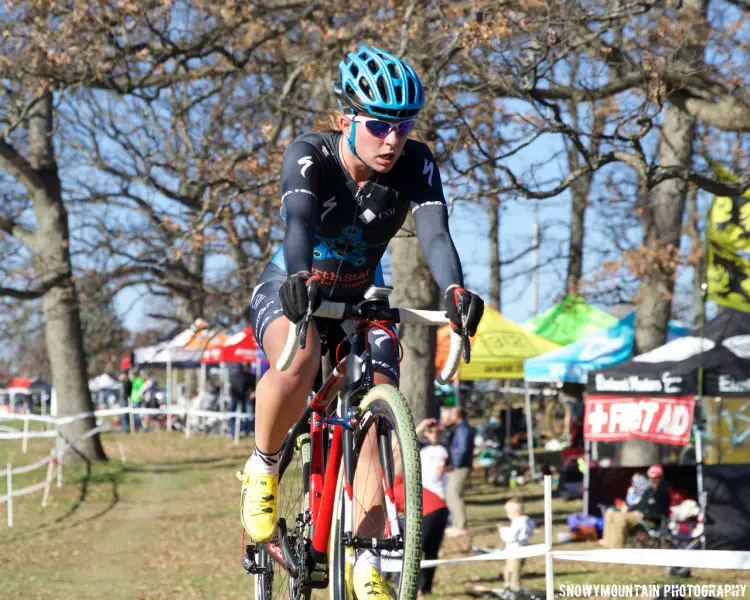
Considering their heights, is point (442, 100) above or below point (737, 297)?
above

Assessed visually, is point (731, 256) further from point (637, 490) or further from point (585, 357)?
point (585, 357)

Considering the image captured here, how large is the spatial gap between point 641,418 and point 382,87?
10154 mm

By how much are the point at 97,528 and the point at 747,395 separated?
10481mm

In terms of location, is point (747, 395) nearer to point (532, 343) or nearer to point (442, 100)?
point (442, 100)

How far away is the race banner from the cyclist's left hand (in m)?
9.78

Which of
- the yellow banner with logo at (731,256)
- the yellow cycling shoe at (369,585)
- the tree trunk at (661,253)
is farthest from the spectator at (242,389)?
the yellow cycling shoe at (369,585)

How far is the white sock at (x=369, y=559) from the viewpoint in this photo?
13.6ft

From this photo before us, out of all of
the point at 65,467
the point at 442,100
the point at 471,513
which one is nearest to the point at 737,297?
the point at 442,100

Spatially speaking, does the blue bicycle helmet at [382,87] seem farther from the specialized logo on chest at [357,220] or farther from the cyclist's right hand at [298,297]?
the cyclist's right hand at [298,297]

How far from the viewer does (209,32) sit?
48.0ft

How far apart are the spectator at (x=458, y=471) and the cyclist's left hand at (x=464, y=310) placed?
37.9 ft

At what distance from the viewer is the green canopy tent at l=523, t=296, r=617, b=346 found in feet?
77.3

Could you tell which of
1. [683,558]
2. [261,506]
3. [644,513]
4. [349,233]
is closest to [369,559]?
[261,506]

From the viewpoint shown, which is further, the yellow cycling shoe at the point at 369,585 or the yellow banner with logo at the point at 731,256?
the yellow banner with logo at the point at 731,256
